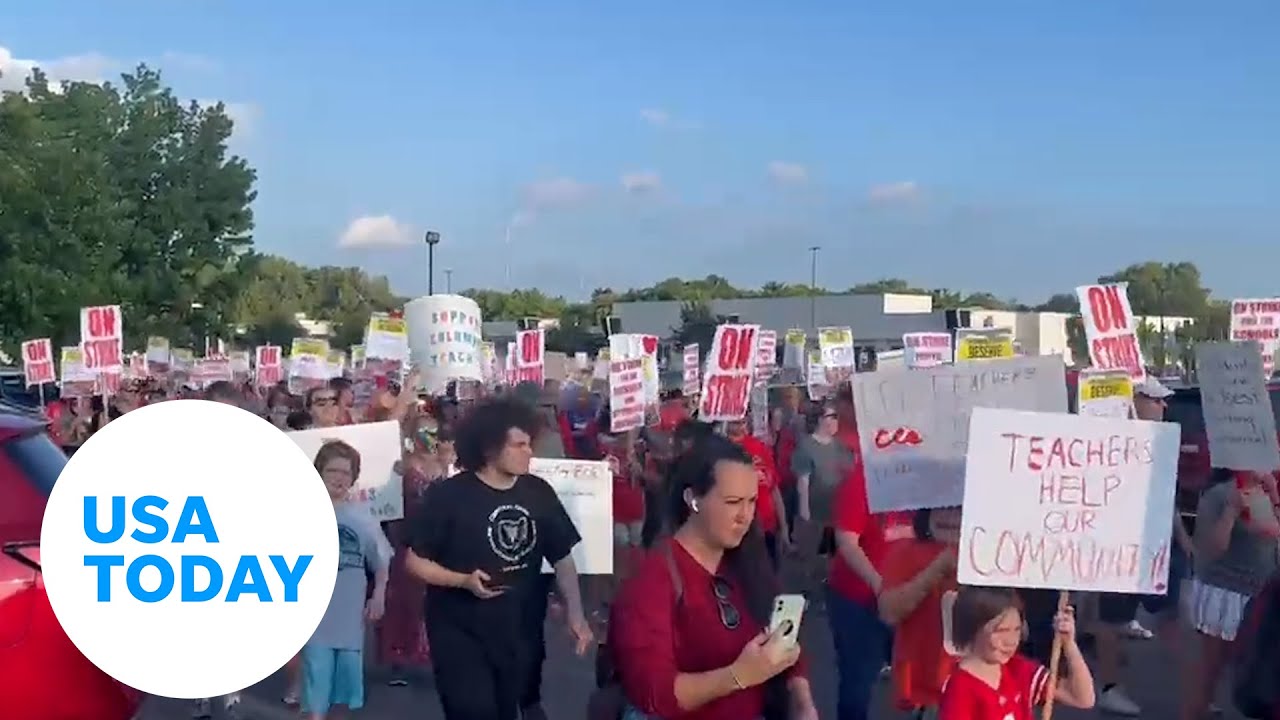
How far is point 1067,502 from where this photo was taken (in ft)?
15.9

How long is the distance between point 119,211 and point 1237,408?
107ft

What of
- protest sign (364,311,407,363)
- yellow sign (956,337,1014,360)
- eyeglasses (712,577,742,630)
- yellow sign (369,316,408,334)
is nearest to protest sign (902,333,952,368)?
protest sign (364,311,407,363)

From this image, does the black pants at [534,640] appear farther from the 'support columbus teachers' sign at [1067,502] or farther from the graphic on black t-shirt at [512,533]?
the 'support columbus teachers' sign at [1067,502]

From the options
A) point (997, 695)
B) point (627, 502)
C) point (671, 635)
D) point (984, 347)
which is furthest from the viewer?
point (627, 502)

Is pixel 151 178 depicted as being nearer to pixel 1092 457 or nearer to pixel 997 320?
pixel 997 320

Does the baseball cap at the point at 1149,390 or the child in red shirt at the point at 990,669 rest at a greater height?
the baseball cap at the point at 1149,390

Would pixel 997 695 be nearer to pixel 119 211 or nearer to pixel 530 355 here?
pixel 530 355

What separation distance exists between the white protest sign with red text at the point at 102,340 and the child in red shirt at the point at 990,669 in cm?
1613

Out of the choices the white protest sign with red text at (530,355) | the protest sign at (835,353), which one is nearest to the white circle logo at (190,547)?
the white protest sign with red text at (530,355)

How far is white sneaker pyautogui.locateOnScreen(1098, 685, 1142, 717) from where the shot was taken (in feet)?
28.0

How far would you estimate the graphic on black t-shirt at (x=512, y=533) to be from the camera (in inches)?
219

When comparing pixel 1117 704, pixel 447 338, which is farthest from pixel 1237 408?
pixel 447 338

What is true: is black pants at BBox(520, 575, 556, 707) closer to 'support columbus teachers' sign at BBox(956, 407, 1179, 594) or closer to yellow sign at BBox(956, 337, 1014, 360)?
'support columbus teachers' sign at BBox(956, 407, 1179, 594)

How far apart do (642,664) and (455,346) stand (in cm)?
1150
